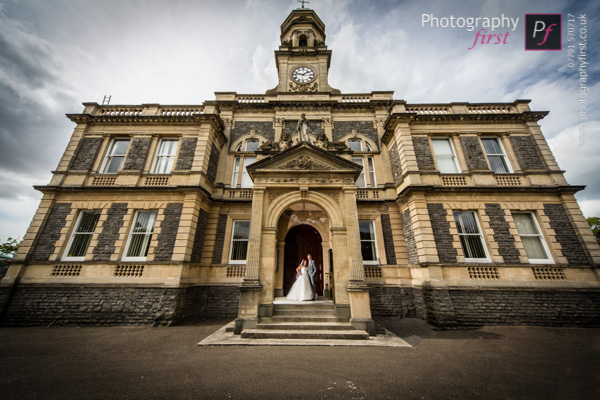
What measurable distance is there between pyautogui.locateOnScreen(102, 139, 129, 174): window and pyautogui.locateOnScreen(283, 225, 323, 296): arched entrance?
9950 mm

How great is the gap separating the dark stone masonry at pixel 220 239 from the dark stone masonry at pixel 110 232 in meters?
4.23

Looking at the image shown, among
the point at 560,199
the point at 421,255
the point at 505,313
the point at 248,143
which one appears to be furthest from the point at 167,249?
the point at 560,199

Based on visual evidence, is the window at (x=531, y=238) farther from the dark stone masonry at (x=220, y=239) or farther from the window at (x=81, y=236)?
the window at (x=81, y=236)

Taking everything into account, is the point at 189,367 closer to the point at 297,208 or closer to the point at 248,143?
the point at 297,208

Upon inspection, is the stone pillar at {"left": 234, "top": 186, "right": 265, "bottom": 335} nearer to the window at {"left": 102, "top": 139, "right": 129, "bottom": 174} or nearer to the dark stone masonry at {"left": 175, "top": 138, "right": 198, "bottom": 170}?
the dark stone masonry at {"left": 175, "top": 138, "right": 198, "bottom": 170}

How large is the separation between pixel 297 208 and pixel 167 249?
6368mm

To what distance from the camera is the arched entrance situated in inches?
449

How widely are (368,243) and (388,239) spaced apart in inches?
39.8

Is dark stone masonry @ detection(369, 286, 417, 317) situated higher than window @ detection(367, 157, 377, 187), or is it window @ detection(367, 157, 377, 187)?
window @ detection(367, 157, 377, 187)

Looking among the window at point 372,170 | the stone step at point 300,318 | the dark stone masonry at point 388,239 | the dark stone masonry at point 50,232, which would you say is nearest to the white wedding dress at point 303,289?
→ the stone step at point 300,318

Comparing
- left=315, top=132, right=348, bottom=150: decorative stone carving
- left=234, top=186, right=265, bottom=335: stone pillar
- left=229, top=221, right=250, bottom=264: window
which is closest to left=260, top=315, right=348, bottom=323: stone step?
left=234, top=186, right=265, bottom=335: stone pillar

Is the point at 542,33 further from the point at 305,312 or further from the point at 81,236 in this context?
the point at 81,236

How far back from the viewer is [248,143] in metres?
13.2

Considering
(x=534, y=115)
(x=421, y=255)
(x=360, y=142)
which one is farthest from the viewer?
(x=360, y=142)
